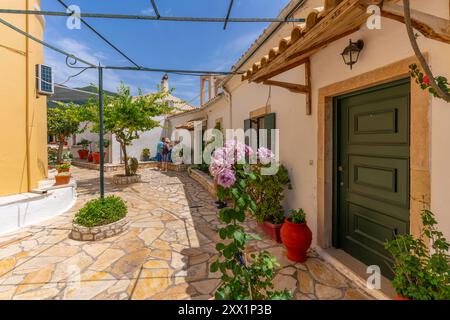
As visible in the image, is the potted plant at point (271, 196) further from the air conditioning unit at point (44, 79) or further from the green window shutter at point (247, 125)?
the air conditioning unit at point (44, 79)

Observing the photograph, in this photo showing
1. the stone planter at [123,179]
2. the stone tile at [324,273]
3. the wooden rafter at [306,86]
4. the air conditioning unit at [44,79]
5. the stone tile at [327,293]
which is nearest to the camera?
the stone tile at [327,293]

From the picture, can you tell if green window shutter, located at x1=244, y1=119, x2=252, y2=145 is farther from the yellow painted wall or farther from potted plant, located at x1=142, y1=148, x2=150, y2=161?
potted plant, located at x1=142, y1=148, x2=150, y2=161

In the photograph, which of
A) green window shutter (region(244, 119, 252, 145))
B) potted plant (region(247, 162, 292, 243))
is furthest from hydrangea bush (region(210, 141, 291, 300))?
green window shutter (region(244, 119, 252, 145))

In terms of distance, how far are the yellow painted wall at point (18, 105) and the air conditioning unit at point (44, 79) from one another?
0.37 ft

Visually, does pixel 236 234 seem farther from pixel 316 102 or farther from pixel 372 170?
pixel 316 102

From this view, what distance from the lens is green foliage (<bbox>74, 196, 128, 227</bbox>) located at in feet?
14.2

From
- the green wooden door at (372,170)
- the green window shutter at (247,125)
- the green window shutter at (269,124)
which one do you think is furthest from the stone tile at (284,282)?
the green window shutter at (247,125)

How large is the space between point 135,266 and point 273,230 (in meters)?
2.63

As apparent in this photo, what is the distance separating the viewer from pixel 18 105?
17.7 ft

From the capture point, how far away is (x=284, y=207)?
4766mm

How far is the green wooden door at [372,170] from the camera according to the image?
254 cm

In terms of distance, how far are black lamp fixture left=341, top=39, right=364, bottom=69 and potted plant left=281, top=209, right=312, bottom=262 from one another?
7.88 feet

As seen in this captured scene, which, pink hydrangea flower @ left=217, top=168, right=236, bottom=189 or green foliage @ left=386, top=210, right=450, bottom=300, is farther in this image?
pink hydrangea flower @ left=217, top=168, right=236, bottom=189

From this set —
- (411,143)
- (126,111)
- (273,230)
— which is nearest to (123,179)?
(126,111)
